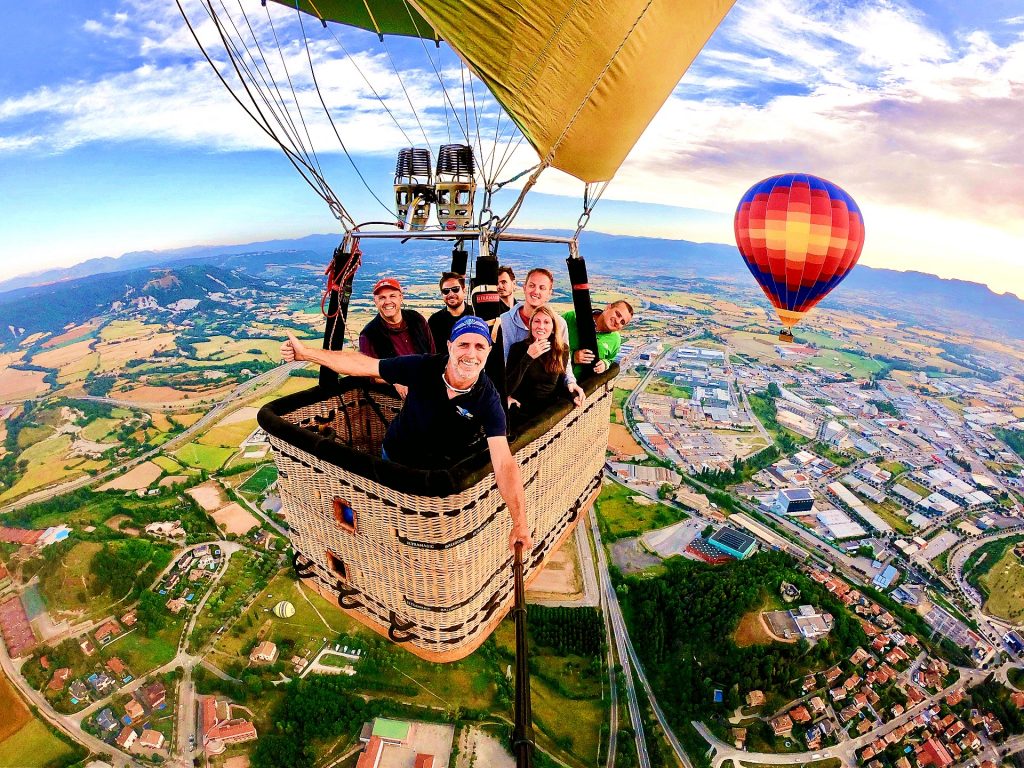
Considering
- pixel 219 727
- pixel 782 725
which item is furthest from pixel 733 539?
pixel 219 727

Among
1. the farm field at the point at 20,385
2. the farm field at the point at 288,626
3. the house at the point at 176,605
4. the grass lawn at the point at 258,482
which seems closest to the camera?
the farm field at the point at 288,626

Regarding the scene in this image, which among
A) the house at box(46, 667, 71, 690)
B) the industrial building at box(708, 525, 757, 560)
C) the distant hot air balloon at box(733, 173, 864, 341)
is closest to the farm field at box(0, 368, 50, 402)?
the house at box(46, 667, 71, 690)

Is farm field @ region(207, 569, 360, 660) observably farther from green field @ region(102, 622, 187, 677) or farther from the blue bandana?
the blue bandana

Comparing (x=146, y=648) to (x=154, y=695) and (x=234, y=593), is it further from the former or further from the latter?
(x=234, y=593)

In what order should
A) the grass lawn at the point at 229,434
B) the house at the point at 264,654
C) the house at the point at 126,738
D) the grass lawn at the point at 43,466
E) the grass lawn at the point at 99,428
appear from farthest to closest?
the grass lawn at the point at 99,428 → the grass lawn at the point at 229,434 → the grass lawn at the point at 43,466 → the house at the point at 264,654 → the house at the point at 126,738

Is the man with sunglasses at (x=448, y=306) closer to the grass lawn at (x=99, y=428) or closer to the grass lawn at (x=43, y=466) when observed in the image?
the grass lawn at (x=43, y=466)

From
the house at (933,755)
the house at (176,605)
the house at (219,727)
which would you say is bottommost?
the house at (933,755)

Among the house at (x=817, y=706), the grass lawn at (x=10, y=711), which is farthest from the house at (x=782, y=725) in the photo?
the grass lawn at (x=10, y=711)
